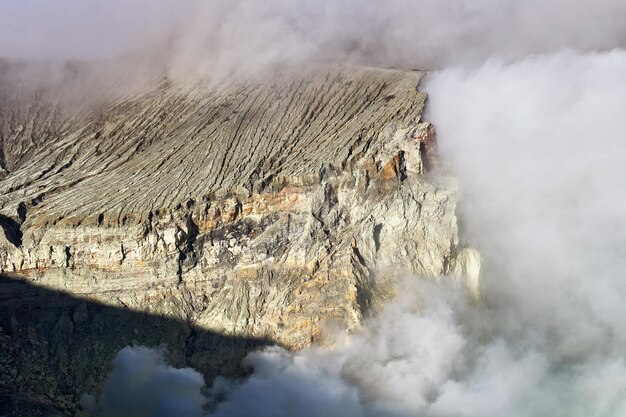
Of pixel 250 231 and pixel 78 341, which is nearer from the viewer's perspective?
pixel 78 341

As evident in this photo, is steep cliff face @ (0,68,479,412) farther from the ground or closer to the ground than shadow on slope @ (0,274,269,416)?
farther from the ground

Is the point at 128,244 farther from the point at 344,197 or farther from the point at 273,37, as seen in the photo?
the point at 273,37

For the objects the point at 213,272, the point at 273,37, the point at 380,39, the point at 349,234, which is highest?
the point at 380,39

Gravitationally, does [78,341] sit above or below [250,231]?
below

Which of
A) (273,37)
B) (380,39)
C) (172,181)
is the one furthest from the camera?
(380,39)

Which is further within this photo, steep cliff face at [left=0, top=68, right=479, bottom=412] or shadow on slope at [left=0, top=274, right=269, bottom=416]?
steep cliff face at [left=0, top=68, right=479, bottom=412]

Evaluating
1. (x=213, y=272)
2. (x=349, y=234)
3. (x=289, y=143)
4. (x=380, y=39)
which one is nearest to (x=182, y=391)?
(x=213, y=272)
